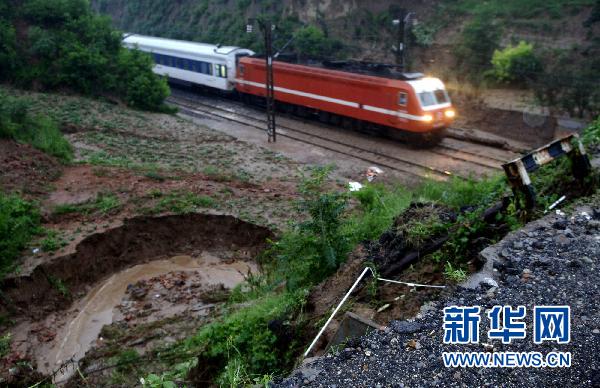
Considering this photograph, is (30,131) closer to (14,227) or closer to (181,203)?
(14,227)

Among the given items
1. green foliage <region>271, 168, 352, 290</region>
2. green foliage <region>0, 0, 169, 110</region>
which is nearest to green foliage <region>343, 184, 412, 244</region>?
green foliage <region>271, 168, 352, 290</region>

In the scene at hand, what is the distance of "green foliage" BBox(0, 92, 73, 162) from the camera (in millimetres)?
15875

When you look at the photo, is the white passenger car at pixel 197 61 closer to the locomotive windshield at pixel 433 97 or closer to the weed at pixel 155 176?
the locomotive windshield at pixel 433 97

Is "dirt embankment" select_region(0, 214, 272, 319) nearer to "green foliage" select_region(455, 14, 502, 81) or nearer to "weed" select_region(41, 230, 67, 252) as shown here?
"weed" select_region(41, 230, 67, 252)

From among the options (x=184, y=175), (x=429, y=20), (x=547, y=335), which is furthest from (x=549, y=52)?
(x=547, y=335)

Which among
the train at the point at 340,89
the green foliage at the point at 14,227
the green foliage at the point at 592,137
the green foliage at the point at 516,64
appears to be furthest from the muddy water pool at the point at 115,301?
the green foliage at the point at 516,64

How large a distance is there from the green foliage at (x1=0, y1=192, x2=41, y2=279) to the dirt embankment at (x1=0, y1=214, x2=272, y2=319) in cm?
63

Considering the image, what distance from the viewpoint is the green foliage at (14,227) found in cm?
1100

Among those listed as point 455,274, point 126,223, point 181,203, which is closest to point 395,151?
point 181,203

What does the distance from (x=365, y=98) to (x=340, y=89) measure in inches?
56.6

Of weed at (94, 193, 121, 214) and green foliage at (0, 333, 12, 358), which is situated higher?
weed at (94, 193, 121, 214)

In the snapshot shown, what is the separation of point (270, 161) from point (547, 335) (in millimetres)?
13361

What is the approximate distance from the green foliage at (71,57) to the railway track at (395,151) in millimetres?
3234

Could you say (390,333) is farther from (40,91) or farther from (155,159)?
(40,91)
